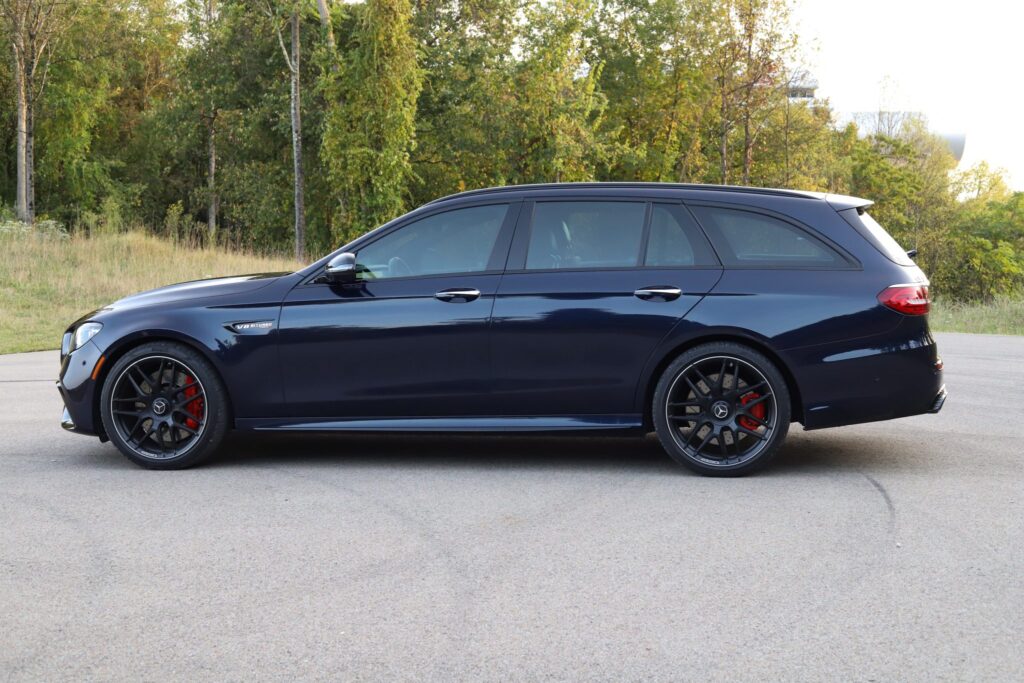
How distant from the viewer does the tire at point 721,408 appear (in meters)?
6.88

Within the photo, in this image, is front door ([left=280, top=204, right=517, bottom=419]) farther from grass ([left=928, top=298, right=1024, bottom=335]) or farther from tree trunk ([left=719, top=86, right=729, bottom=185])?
tree trunk ([left=719, top=86, right=729, bottom=185])

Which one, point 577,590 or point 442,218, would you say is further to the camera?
point 442,218

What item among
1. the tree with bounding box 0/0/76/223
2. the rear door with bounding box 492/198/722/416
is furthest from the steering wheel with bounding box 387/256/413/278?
the tree with bounding box 0/0/76/223

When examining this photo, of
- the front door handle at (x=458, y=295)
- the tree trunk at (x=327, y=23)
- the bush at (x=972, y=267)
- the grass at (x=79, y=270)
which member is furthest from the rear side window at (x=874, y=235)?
the bush at (x=972, y=267)

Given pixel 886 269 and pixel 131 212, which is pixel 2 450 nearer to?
pixel 886 269

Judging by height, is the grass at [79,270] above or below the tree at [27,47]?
below

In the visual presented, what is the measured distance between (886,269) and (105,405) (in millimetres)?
4758

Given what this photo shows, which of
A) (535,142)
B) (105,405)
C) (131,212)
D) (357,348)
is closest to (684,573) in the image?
(357,348)

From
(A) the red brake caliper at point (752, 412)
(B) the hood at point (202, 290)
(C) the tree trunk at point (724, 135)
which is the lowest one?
(A) the red brake caliper at point (752, 412)

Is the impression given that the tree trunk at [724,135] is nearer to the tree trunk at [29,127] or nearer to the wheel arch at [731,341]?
the tree trunk at [29,127]

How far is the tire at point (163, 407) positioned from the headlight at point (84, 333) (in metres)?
0.26

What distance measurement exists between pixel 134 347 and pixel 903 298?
4.60m

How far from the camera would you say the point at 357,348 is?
7191 mm

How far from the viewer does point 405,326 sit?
7.13m
